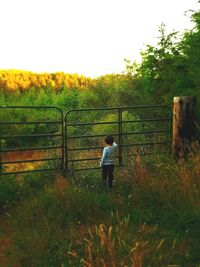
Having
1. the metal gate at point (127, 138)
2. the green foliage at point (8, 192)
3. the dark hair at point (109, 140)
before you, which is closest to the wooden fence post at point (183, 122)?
the metal gate at point (127, 138)

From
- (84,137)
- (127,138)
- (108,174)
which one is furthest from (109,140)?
(127,138)

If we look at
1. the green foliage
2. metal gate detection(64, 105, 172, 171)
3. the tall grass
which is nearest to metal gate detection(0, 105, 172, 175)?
metal gate detection(64, 105, 172, 171)

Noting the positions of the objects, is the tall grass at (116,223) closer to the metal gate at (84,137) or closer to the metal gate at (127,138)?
the metal gate at (127,138)

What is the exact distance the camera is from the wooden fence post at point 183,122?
10.2 m

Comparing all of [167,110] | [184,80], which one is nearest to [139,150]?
[167,110]

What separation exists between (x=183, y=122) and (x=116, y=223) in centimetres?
460

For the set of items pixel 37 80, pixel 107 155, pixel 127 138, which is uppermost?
pixel 37 80

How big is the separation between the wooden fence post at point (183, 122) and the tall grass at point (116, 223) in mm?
1900

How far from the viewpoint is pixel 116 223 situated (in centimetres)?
631

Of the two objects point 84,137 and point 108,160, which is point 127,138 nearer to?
point 84,137

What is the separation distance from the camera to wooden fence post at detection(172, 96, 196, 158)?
1024 cm

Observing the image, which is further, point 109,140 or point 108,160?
point 108,160

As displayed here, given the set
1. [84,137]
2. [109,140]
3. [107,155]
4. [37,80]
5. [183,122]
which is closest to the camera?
[109,140]

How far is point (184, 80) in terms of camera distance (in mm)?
12844
